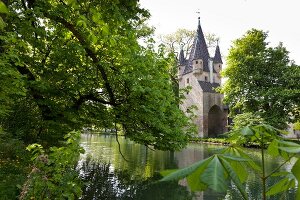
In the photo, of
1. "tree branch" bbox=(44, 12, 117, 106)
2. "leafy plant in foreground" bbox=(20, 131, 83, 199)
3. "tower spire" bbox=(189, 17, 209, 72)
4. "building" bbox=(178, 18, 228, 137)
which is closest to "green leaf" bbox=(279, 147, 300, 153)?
"leafy plant in foreground" bbox=(20, 131, 83, 199)

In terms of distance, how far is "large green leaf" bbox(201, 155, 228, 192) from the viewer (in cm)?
100

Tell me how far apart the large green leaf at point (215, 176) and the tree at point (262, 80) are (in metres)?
32.6

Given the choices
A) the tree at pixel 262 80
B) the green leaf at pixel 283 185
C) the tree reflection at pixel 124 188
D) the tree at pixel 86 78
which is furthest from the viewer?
the tree at pixel 262 80

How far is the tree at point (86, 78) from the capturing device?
31.5 feet

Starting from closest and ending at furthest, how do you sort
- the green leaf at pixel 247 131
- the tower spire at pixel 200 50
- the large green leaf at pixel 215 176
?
the large green leaf at pixel 215 176 → the green leaf at pixel 247 131 → the tower spire at pixel 200 50

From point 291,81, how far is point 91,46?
2783cm

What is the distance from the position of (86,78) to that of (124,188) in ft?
15.4

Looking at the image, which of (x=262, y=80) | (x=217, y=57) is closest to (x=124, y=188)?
(x=262, y=80)

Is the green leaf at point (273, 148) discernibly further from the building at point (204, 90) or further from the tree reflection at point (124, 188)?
the building at point (204, 90)

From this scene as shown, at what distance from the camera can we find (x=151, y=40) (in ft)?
39.8

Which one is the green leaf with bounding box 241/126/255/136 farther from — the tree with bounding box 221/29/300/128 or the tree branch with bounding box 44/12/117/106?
the tree with bounding box 221/29/300/128

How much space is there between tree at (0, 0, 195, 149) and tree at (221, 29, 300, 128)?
23.2 m

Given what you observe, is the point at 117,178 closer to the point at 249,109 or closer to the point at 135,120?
the point at 135,120

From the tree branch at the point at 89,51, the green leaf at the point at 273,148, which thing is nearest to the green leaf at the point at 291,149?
the green leaf at the point at 273,148
